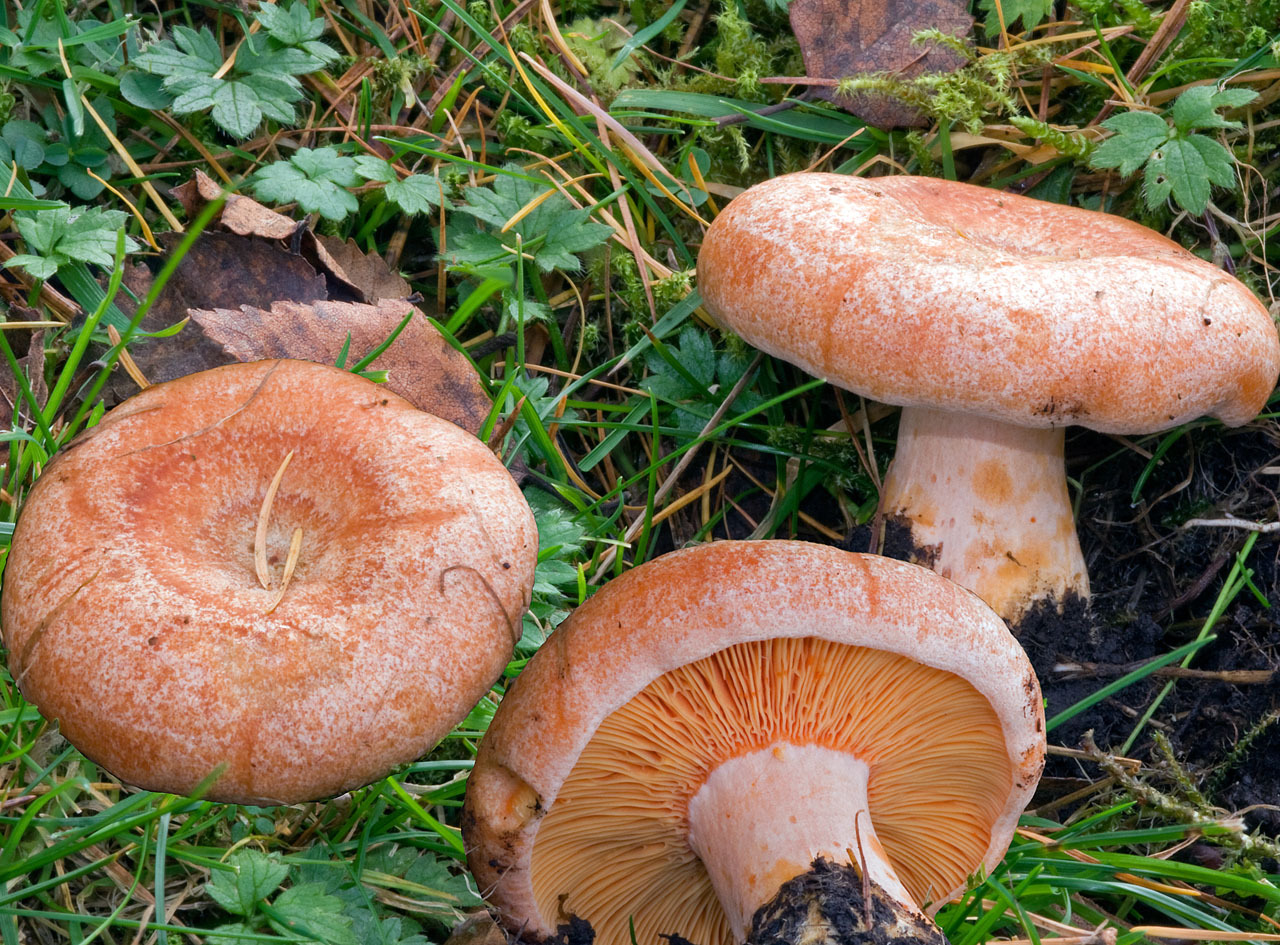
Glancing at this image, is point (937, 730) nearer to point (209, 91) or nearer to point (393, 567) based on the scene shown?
point (393, 567)

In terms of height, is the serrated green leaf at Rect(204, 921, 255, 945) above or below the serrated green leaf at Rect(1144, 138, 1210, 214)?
below

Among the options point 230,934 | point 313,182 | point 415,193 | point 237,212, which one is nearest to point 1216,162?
point 415,193

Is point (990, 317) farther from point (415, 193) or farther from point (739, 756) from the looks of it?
point (415, 193)

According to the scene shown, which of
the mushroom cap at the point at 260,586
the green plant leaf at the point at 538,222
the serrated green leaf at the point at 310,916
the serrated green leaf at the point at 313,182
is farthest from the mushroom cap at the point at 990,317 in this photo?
the serrated green leaf at the point at 310,916

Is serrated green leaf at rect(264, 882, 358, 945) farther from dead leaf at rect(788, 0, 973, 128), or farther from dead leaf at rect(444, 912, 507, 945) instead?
dead leaf at rect(788, 0, 973, 128)

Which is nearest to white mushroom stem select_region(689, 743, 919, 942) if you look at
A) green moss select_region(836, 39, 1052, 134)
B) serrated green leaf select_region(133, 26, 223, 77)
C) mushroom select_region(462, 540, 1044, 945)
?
mushroom select_region(462, 540, 1044, 945)

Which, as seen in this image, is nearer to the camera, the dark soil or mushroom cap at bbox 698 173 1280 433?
mushroom cap at bbox 698 173 1280 433
